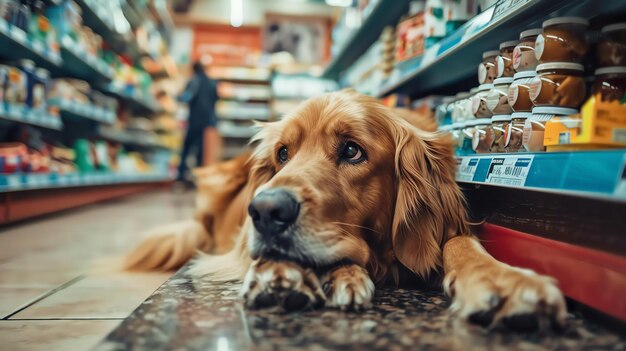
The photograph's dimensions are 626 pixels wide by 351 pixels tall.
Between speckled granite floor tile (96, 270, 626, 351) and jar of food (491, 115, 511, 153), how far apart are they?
0.58 metres

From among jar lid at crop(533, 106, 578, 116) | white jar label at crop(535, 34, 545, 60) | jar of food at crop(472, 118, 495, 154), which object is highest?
white jar label at crop(535, 34, 545, 60)

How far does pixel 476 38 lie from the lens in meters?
1.64

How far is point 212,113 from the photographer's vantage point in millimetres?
8477

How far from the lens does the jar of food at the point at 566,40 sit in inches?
48.6

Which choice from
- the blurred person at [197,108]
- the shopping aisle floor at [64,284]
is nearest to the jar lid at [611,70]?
the shopping aisle floor at [64,284]

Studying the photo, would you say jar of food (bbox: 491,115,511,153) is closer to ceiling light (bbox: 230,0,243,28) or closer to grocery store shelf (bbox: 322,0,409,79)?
grocery store shelf (bbox: 322,0,409,79)

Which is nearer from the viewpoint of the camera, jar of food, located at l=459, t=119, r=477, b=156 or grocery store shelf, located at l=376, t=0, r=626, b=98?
grocery store shelf, located at l=376, t=0, r=626, b=98

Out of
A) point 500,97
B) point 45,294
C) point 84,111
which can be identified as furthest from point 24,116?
point 500,97

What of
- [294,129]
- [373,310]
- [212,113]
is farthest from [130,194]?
[373,310]

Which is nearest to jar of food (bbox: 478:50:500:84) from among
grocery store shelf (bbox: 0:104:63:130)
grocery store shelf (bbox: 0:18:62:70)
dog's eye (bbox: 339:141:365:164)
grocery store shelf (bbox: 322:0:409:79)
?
dog's eye (bbox: 339:141:365:164)

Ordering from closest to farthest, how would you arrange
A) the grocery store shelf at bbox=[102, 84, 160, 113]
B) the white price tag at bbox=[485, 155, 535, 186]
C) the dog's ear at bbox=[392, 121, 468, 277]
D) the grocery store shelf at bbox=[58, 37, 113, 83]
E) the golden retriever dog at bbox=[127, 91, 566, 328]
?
the golden retriever dog at bbox=[127, 91, 566, 328] → the white price tag at bbox=[485, 155, 535, 186] → the dog's ear at bbox=[392, 121, 468, 277] → the grocery store shelf at bbox=[58, 37, 113, 83] → the grocery store shelf at bbox=[102, 84, 160, 113]

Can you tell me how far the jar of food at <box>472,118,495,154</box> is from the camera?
60.6 inches

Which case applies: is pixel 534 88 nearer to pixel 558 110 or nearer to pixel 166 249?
pixel 558 110

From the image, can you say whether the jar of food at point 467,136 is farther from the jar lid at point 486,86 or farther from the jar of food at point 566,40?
the jar of food at point 566,40
